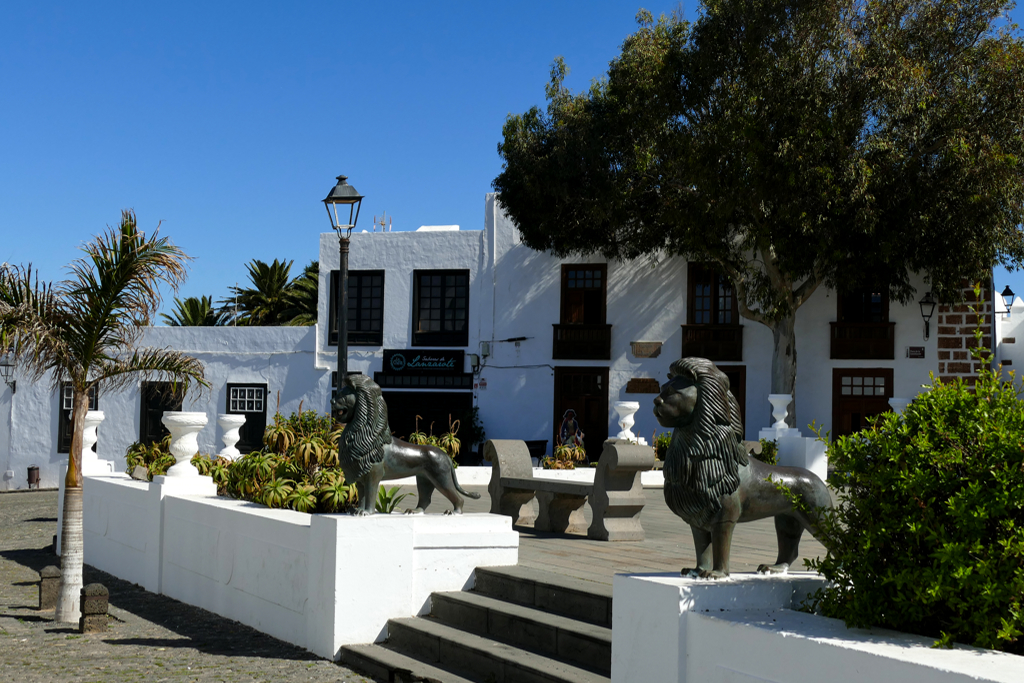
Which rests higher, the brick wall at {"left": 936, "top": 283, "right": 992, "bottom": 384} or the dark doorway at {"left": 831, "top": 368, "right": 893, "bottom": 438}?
the brick wall at {"left": 936, "top": 283, "right": 992, "bottom": 384}

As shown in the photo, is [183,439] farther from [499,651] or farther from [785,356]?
[785,356]

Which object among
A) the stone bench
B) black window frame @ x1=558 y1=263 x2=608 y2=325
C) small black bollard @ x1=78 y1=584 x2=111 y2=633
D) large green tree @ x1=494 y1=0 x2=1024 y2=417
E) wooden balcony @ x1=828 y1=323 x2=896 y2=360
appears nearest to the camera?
small black bollard @ x1=78 y1=584 x2=111 y2=633

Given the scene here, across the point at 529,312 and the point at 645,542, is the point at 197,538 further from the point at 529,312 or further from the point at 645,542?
the point at 529,312

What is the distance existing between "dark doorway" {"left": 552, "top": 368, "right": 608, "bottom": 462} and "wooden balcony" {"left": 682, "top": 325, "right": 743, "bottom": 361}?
7.64ft

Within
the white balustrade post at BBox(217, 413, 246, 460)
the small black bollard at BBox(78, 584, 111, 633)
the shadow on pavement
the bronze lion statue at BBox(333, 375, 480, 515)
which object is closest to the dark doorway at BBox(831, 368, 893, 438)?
the white balustrade post at BBox(217, 413, 246, 460)

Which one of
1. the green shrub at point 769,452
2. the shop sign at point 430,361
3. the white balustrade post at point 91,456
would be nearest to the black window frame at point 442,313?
the shop sign at point 430,361

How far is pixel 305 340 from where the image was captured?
28.0m

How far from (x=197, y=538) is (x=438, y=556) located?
3.56 metres

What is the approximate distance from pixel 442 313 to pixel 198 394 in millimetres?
7057

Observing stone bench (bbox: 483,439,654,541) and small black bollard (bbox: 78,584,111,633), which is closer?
small black bollard (bbox: 78,584,111,633)

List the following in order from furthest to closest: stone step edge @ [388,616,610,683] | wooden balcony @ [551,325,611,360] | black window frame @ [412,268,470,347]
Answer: black window frame @ [412,268,470,347], wooden balcony @ [551,325,611,360], stone step edge @ [388,616,610,683]

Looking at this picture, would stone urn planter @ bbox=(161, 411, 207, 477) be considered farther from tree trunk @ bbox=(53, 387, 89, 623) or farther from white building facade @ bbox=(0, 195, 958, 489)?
white building facade @ bbox=(0, 195, 958, 489)

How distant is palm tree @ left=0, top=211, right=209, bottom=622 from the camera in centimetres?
961

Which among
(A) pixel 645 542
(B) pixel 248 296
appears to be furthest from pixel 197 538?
(B) pixel 248 296
